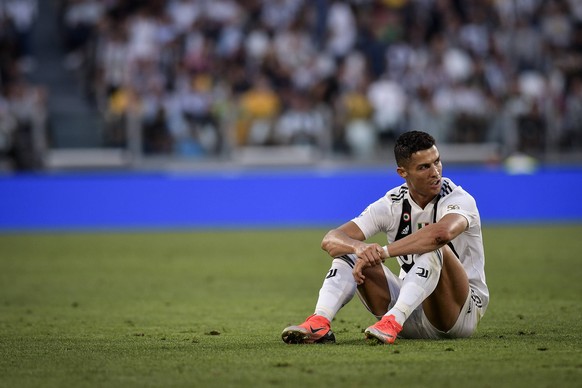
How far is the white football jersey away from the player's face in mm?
160

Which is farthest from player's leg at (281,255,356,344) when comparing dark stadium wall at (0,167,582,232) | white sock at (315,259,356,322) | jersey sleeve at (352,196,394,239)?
dark stadium wall at (0,167,582,232)

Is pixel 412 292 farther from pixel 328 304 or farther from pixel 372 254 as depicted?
pixel 328 304

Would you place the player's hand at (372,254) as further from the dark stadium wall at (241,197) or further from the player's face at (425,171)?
the dark stadium wall at (241,197)

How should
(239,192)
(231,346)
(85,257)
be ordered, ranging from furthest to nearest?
(239,192), (85,257), (231,346)

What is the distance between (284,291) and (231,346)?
408 cm

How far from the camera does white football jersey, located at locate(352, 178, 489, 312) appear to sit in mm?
7152

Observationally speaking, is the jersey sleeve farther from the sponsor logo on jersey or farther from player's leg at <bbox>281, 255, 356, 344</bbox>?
the sponsor logo on jersey

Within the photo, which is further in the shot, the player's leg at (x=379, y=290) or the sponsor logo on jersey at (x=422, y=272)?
the player's leg at (x=379, y=290)

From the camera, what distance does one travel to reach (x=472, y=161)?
1997cm

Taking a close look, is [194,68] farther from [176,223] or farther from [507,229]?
[507,229]

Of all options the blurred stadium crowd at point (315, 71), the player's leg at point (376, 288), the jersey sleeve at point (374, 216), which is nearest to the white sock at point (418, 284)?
the player's leg at point (376, 288)

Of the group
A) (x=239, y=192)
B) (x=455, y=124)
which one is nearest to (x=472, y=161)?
(x=455, y=124)

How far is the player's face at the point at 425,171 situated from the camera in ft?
22.8

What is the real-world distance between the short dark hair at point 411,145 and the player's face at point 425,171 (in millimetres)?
28
